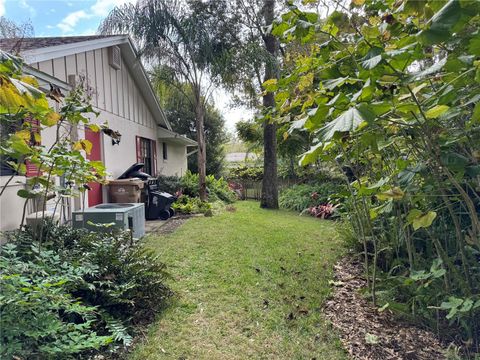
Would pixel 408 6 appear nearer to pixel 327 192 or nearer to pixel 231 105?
pixel 327 192


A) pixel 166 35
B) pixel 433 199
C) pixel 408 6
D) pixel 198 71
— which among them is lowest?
pixel 433 199

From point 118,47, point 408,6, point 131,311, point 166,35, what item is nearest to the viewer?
point 408,6

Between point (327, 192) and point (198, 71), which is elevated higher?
point (198, 71)

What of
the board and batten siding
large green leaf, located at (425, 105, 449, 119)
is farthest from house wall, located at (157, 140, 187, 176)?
large green leaf, located at (425, 105, 449, 119)

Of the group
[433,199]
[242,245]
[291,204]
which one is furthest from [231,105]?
[433,199]

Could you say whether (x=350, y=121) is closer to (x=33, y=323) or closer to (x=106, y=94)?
(x=33, y=323)

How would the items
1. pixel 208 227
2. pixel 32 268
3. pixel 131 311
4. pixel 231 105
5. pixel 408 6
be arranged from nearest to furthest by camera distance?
pixel 408 6 < pixel 32 268 < pixel 131 311 < pixel 208 227 < pixel 231 105

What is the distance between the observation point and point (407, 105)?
63.9 inches

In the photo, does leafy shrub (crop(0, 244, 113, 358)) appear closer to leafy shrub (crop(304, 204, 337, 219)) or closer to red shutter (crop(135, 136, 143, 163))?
leafy shrub (crop(304, 204, 337, 219))

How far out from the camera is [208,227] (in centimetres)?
716

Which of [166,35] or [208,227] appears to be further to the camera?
[166,35]

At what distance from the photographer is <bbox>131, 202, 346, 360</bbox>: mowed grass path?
2.58 meters

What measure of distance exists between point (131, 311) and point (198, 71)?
28.6ft

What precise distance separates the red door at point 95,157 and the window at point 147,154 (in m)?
2.71
